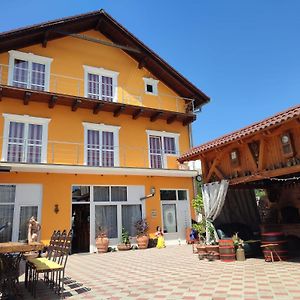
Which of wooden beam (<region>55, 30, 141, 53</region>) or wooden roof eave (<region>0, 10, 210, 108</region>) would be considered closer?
wooden roof eave (<region>0, 10, 210, 108</region>)

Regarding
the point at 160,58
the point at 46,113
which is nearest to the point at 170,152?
the point at 160,58

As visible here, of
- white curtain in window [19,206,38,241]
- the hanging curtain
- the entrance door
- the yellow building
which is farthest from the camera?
the entrance door

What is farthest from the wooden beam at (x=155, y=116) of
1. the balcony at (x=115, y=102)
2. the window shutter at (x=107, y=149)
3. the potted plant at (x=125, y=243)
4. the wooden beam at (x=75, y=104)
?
the potted plant at (x=125, y=243)

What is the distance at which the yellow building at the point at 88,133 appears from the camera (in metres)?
12.1

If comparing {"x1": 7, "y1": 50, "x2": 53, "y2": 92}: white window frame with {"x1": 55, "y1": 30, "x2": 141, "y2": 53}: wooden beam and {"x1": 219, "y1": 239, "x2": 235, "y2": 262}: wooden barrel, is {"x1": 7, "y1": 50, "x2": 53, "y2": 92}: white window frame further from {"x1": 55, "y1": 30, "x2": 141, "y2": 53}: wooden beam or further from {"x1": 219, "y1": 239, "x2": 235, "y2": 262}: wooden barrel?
{"x1": 219, "y1": 239, "x2": 235, "y2": 262}: wooden barrel

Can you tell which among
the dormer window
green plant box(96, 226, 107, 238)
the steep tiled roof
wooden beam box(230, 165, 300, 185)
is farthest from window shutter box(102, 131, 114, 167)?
wooden beam box(230, 165, 300, 185)

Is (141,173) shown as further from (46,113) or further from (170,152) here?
(46,113)

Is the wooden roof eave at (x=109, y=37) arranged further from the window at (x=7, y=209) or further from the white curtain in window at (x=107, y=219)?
the white curtain in window at (x=107, y=219)

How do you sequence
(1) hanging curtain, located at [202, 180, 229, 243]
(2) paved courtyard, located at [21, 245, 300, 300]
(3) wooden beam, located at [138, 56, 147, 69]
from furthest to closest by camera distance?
1. (3) wooden beam, located at [138, 56, 147, 69]
2. (1) hanging curtain, located at [202, 180, 229, 243]
3. (2) paved courtyard, located at [21, 245, 300, 300]

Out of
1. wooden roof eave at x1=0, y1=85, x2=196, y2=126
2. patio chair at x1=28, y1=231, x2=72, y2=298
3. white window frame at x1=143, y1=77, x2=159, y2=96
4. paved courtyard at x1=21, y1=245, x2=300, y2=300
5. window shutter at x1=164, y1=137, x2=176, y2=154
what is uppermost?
white window frame at x1=143, y1=77, x2=159, y2=96

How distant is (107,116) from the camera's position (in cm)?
1465

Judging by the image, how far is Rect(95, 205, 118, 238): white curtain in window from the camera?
514 inches

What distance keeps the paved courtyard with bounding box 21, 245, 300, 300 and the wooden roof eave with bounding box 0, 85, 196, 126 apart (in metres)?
7.44

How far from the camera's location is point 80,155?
13.4 meters
